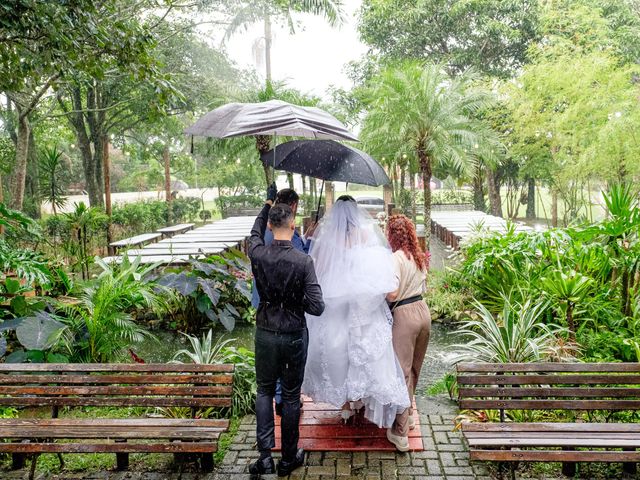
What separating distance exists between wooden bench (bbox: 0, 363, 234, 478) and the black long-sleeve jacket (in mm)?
698

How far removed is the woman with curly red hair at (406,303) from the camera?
4.16m

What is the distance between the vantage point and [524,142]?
65.5 feet

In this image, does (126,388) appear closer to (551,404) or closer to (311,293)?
(311,293)

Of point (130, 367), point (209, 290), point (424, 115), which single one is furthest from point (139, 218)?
point (130, 367)

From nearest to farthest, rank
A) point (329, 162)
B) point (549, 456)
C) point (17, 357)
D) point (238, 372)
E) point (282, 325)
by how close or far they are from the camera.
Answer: point (549, 456) → point (282, 325) → point (329, 162) → point (238, 372) → point (17, 357)

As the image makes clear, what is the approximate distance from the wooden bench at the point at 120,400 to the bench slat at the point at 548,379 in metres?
1.84

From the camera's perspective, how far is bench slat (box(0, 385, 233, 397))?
405 centimetres

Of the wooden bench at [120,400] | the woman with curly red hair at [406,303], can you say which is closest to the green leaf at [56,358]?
the wooden bench at [120,400]

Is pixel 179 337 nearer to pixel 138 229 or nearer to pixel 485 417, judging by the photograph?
pixel 485 417

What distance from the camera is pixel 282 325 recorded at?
371cm

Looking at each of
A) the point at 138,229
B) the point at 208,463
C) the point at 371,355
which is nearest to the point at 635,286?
the point at 371,355

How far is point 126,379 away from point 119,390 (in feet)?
0.30

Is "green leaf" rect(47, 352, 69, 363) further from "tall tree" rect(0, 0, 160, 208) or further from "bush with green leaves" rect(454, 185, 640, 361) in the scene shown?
"bush with green leaves" rect(454, 185, 640, 361)

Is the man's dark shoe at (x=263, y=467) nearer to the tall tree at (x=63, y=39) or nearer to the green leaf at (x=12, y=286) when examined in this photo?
the green leaf at (x=12, y=286)
